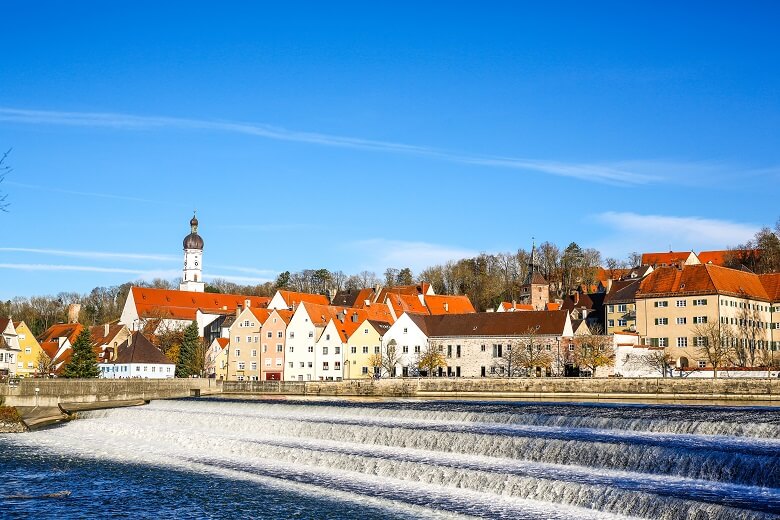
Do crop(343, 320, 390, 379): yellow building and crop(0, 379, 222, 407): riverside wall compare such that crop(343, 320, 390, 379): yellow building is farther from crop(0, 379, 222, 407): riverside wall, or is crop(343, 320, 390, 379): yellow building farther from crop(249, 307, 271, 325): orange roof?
crop(0, 379, 222, 407): riverside wall

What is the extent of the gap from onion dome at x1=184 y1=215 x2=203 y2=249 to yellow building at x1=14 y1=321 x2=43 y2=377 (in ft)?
170

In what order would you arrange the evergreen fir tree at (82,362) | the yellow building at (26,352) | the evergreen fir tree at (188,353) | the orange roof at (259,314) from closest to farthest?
the evergreen fir tree at (82,362) < the evergreen fir tree at (188,353) < the orange roof at (259,314) < the yellow building at (26,352)

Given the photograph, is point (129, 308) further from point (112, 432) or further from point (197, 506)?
point (197, 506)

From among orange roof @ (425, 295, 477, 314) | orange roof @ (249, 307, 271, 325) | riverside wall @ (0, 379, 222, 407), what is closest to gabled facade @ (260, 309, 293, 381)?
orange roof @ (249, 307, 271, 325)

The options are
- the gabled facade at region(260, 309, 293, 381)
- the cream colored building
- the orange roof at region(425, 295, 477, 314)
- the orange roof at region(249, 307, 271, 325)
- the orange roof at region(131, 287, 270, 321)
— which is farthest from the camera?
the orange roof at region(131, 287, 270, 321)

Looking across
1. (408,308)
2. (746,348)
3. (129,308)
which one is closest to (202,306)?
(129,308)

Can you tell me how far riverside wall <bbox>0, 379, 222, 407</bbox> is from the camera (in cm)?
6150

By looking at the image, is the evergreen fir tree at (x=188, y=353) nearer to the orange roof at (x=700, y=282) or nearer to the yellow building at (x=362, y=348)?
the yellow building at (x=362, y=348)

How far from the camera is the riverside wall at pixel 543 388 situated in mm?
61562

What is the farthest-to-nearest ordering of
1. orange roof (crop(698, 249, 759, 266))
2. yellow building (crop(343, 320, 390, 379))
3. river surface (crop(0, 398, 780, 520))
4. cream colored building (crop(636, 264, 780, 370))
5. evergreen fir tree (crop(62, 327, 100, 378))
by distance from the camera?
orange roof (crop(698, 249, 759, 266)) < yellow building (crop(343, 320, 390, 379)) < cream colored building (crop(636, 264, 780, 370)) < evergreen fir tree (crop(62, 327, 100, 378)) < river surface (crop(0, 398, 780, 520))

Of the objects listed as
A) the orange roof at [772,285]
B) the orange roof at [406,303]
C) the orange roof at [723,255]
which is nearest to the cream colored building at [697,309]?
the orange roof at [772,285]

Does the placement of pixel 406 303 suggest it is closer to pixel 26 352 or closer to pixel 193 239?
pixel 26 352

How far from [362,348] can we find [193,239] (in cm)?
7656

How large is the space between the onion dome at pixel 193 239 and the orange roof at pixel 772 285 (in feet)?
330
